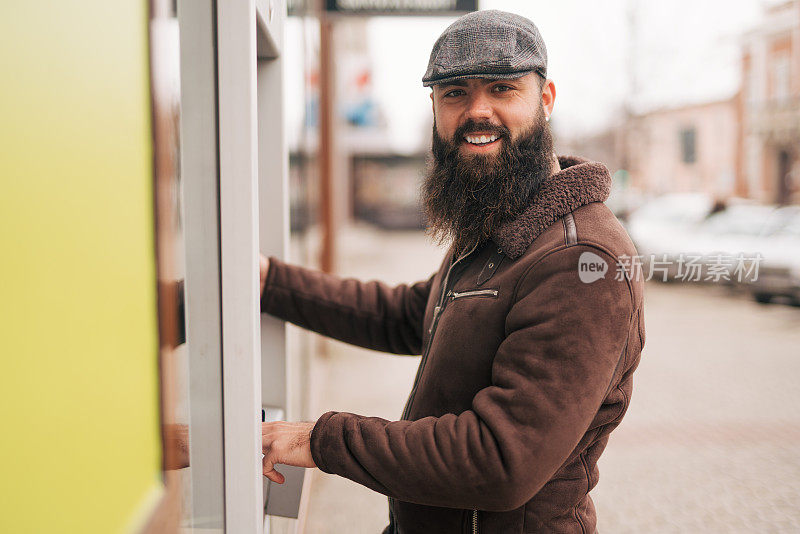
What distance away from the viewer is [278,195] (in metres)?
2.07

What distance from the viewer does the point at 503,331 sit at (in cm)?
147

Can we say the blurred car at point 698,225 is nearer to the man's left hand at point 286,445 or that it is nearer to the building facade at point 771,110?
the building facade at point 771,110

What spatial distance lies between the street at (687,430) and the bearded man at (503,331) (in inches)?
46.5

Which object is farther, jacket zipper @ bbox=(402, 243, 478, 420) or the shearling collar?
jacket zipper @ bbox=(402, 243, 478, 420)

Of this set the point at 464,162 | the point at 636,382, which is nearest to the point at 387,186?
the point at 636,382

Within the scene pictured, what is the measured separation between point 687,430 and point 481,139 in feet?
13.6

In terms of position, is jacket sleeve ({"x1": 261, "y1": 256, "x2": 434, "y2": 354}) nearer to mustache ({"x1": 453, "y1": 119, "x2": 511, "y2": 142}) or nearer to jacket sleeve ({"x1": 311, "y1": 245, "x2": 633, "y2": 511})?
mustache ({"x1": 453, "y1": 119, "x2": 511, "y2": 142})

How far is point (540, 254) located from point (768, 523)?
295 cm

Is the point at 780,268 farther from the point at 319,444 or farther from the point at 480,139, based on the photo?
the point at 319,444

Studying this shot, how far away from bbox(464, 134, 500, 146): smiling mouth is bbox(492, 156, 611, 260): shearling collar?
0.18 metres

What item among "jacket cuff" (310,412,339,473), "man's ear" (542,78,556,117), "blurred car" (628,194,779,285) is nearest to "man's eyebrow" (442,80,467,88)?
"man's ear" (542,78,556,117)

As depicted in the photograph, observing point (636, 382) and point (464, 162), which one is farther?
point (636, 382)

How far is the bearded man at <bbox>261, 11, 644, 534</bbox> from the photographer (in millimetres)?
1316

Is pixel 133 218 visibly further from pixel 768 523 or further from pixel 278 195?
pixel 768 523
